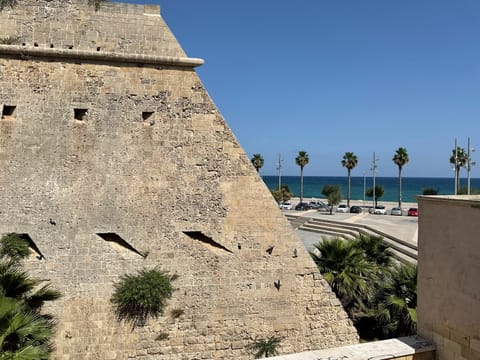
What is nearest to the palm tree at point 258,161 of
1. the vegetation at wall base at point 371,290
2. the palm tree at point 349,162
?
the palm tree at point 349,162

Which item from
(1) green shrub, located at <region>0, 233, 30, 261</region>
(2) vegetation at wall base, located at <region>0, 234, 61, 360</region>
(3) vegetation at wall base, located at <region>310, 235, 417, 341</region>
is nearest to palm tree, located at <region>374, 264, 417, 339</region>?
(3) vegetation at wall base, located at <region>310, 235, 417, 341</region>

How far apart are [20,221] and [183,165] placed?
340 cm

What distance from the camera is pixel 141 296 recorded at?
24.5 feet

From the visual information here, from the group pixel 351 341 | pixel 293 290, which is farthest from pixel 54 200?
pixel 351 341

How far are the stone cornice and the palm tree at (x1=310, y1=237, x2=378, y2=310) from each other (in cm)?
590

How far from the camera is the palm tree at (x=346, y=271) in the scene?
938 cm

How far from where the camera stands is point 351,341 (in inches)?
330

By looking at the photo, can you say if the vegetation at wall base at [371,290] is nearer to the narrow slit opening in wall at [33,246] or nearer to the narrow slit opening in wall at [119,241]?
the narrow slit opening in wall at [119,241]

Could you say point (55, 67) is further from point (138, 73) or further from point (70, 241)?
point (70, 241)

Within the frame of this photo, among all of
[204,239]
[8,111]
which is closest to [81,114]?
[8,111]

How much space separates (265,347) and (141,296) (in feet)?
9.19

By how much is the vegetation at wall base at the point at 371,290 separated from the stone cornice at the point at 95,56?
19.7 feet

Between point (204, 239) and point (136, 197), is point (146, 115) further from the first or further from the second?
point (204, 239)

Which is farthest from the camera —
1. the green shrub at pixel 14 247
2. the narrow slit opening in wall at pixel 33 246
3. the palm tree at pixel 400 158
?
the palm tree at pixel 400 158
